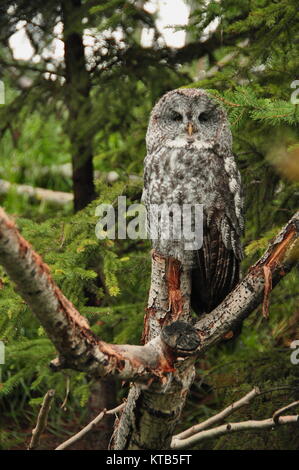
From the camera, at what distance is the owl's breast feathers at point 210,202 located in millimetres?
2496

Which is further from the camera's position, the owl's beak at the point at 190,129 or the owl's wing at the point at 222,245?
the owl's beak at the point at 190,129

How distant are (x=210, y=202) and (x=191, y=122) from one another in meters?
0.38

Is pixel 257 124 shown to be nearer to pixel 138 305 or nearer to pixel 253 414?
pixel 138 305

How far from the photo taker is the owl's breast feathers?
2.50 meters

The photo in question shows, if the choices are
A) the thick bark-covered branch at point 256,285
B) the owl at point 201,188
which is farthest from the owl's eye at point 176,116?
the thick bark-covered branch at point 256,285

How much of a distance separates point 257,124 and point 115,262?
40.8 inches

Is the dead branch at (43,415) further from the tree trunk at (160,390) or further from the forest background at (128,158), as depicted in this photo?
the forest background at (128,158)

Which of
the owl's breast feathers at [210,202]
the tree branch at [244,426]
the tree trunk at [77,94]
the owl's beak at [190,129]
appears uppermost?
the tree trunk at [77,94]

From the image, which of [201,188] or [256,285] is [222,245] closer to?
[201,188]

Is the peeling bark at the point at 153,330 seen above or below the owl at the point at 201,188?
below

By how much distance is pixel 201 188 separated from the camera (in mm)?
2510

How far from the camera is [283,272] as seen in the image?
2.13 m

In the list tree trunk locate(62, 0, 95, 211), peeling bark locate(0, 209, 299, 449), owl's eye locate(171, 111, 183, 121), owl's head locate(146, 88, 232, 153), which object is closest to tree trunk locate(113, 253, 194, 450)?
peeling bark locate(0, 209, 299, 449)

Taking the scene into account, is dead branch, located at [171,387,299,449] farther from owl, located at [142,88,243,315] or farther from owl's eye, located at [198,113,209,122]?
owl's eye, located at [198,113,209,122]
